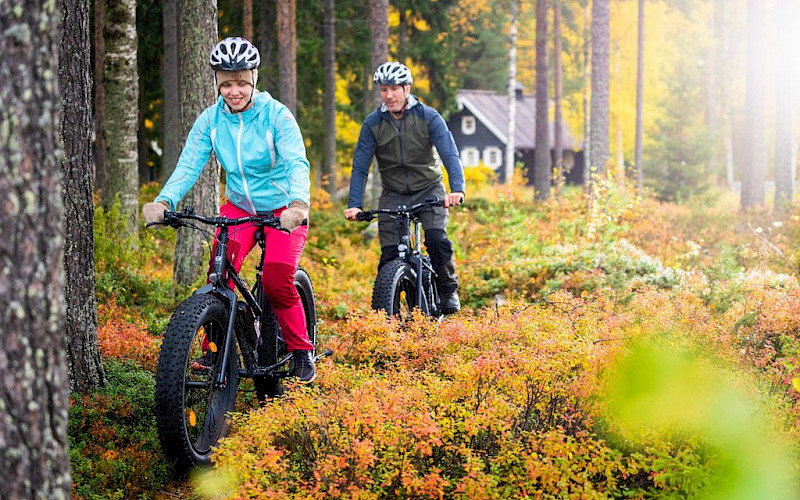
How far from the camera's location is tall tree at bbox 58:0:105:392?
541cm

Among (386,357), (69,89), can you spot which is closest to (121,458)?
(386,357)

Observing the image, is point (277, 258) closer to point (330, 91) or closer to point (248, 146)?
point (248, 146)

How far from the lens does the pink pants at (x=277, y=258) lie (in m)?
5.20

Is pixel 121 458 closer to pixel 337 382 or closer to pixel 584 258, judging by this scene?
pixel 337 382

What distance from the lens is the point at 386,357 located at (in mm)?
6031

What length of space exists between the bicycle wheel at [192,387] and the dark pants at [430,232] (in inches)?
109

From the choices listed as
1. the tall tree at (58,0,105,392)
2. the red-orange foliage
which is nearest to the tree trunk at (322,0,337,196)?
the red-orange foliage

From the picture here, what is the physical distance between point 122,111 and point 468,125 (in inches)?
1783

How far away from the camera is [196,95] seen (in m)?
9.44

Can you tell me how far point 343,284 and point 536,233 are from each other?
4.70 meters

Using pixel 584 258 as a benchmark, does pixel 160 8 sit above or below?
above

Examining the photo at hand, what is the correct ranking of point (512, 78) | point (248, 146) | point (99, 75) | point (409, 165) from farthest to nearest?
point (512, 78) → point (99, 75) → point (409, 165) → point (248, 146)

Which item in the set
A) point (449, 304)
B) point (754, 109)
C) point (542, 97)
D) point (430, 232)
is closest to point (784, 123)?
point (754, 109)

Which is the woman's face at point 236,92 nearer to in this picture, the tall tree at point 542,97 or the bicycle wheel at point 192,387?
the bicycle wheel at point 192,387
